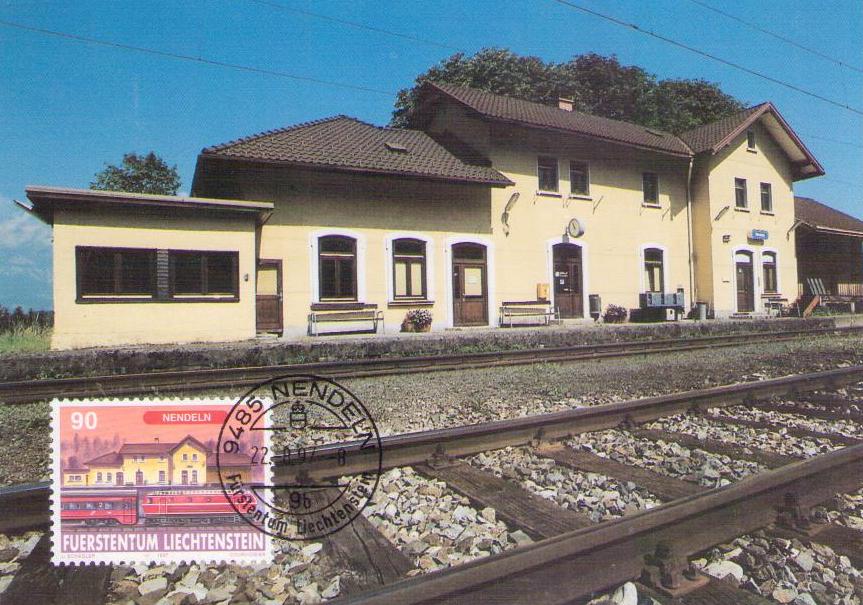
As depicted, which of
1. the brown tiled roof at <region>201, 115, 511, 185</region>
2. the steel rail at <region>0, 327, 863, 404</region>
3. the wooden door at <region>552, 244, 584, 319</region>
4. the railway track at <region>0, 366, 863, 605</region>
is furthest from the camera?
the wooden door at <region>552, 244, 584, 319</region>

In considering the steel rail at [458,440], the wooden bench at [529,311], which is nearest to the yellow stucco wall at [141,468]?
the steel rail at [458,440]

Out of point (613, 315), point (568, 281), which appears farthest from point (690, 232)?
point (568, 281)

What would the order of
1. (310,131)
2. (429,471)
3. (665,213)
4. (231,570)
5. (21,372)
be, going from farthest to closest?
(665,213) < (310,131) < (21,372) < (429,471) < (231,570)

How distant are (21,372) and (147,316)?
3627 mm

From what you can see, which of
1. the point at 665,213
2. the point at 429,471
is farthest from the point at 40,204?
the point at 665,213

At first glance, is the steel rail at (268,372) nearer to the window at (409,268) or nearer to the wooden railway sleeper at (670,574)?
the wooden railway sleeper at (670,574)

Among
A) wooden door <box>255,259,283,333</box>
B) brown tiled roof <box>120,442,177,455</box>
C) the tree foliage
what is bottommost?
brown tiled roof <box>120,442,177,455</box>

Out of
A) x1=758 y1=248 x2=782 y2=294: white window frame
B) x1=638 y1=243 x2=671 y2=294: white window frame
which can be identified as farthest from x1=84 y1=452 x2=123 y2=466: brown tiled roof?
x1=758 y1=248 x2=782 y2=294: white window frame

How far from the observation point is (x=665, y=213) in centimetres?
2278

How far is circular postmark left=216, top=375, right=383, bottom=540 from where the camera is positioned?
226 centimetres

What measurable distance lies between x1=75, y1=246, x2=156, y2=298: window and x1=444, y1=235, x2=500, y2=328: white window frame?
8.54 meters

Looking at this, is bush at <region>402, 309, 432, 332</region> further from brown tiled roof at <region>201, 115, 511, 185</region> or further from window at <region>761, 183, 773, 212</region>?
window at <region>761, 183, 773, 212</region>

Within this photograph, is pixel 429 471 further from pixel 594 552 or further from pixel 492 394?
pixel 492 394

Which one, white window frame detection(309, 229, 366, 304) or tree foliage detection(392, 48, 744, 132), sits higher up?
tree foliage detection(392, 48, 744, 132)
